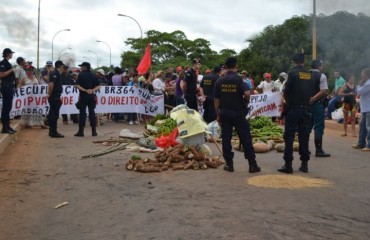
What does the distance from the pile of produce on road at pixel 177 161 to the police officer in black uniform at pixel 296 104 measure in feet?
4.24

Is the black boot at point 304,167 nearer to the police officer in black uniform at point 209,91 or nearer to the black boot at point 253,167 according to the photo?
the black boot at point 253,167

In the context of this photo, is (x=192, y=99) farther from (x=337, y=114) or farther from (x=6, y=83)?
(x=337, y=114)

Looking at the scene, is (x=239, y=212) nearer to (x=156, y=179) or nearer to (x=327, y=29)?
(x=156, y=179)

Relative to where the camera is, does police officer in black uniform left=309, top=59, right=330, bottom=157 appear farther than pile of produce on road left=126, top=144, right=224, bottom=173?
Yes

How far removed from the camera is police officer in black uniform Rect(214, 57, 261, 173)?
7.76m

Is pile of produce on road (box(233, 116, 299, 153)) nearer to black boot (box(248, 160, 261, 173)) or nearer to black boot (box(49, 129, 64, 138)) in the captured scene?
black boot (box(248, 160, 261, 173))

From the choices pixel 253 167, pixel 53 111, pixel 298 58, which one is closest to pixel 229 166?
pixel 253 167

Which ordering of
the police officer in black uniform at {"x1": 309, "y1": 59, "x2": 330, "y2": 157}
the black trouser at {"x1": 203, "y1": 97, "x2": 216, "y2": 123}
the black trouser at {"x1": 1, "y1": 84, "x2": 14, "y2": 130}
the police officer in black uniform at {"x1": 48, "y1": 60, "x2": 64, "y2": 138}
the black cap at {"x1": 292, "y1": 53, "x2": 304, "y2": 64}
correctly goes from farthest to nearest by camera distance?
the police officer in black uniform at {"x1": 48, "y1": 60, "x2": 64, "y2": 138} → the black trouser at {"x1": 203, "y1": 97, "x2": 216, "y2": 123} → the black trouser at {"x1": 1, "y1": 84, "x2": 14, "y2": 130} → the police officer in black uniform at {"x1": 309, "y1": 59, "x2": 330, "y2": 157} → the black cap at {"x1": 292, "y1": 53, "x2": 304, "y2": 64}

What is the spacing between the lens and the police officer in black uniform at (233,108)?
7762 mm

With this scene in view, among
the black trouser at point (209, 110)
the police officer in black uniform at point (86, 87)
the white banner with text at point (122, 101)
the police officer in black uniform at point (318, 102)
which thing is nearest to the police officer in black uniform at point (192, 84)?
the black trouser at point (209, 110)

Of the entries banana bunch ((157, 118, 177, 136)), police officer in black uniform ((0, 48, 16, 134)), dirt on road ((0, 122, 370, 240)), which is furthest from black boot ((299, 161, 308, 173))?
police officer in black uniform ((0, 48, 16, 134))

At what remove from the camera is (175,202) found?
5844mm

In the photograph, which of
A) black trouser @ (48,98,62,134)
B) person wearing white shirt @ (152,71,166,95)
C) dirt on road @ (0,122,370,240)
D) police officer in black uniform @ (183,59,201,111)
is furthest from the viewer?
person wearing white shirt @ (152,71,166,95)

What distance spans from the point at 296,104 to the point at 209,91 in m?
4.17
